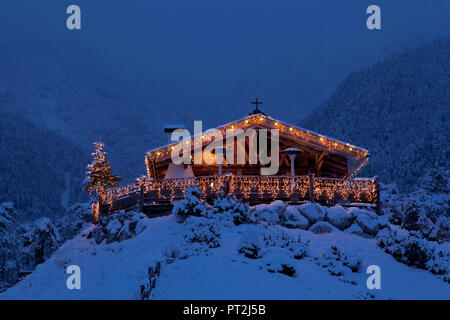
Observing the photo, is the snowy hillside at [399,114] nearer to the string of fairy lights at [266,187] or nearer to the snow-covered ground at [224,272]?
the string of fairy lights at [266,187]

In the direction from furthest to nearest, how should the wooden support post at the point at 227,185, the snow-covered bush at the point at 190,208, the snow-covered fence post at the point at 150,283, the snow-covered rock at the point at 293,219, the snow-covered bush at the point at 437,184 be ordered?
the snow-covered bush at the point at 437,184 → the wooden support post at the point at 227,185 → the snow-covered rock at the point at 293,219 → the snow-covered bush at the point at 190,208 → the snow-covered fence post at the point at 150,283

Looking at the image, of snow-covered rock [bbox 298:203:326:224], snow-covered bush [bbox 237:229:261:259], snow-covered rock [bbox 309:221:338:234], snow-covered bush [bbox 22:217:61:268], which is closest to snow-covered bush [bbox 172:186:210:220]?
snow-covered bush [bbox 237:229:261:259]

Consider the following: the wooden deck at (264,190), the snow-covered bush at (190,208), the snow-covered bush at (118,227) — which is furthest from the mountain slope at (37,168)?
the snow-covered bush at (190,208)

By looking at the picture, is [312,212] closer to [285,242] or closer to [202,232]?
[285,242]

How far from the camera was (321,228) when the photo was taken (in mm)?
20484

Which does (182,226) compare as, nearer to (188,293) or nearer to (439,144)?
(188,293)

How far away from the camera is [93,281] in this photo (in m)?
15.8

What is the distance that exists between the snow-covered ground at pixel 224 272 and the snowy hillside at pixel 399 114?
2133 inches

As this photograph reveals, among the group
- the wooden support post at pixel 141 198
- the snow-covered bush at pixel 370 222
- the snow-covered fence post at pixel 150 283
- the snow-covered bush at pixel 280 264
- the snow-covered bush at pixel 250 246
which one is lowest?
the snow-covered fence post at pixel 150 283

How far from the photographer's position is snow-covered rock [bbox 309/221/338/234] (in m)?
20.4

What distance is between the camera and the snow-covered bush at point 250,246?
15531 mm

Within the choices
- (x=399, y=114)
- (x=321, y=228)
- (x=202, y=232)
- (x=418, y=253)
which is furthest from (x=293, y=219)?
(x=399, y=114)

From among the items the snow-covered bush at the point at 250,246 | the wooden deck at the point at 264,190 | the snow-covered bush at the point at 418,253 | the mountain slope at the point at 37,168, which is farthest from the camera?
the mountain slope at the point at 37,168
